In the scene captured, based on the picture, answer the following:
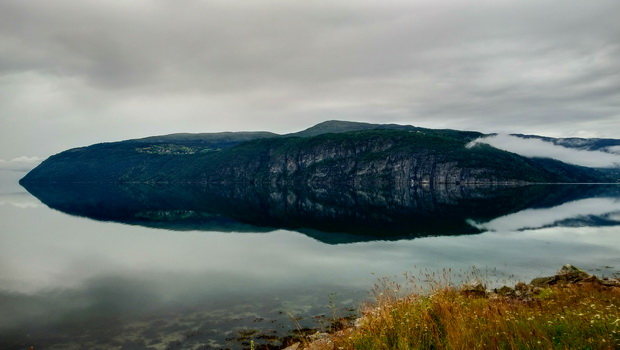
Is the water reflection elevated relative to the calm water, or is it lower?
elevated

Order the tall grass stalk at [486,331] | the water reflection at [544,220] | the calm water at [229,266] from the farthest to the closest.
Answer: the water reflection at [544,220], the calm water at [229,266], the tall grass stalk at [486,331]

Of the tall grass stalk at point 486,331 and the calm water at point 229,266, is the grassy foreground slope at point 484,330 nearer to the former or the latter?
the tall grass stalk at point 486,331

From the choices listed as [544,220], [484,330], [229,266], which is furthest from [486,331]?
[544,220]

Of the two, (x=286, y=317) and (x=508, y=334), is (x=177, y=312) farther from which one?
(x=508, y=334)

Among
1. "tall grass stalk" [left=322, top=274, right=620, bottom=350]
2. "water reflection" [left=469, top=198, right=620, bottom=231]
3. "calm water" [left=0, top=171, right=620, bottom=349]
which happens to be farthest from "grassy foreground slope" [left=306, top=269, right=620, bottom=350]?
"water reflection" [left=469, top=198, right=620, bottom=231]

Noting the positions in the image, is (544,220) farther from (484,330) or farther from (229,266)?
(484,330)

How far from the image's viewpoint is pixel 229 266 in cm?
3966

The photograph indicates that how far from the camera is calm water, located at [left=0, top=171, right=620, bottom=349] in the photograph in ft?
73.2

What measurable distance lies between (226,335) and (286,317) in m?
4.43

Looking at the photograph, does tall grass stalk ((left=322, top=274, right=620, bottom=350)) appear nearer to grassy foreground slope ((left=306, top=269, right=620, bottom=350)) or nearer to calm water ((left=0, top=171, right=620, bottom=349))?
grassy foreground slope ((left=306, top=269, right=620, bottom=350))

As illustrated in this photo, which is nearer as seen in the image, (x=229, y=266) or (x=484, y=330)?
(x=484, y=330)

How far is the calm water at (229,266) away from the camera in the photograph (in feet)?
73.2

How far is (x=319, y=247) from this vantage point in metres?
50.3

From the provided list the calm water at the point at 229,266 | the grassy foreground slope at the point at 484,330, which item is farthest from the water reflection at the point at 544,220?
the grassy foreground slope at the point at 484,330
